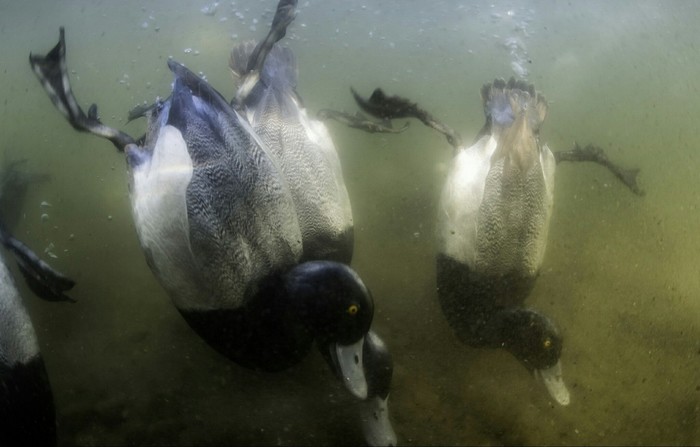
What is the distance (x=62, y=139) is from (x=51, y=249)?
0.58m

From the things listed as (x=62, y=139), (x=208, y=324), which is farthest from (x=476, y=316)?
(x=62, y=139)

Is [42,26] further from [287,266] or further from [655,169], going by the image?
[655,169]

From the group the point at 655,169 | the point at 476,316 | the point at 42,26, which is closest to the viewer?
the point at 476,316

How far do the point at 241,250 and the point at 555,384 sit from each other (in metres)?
0.92

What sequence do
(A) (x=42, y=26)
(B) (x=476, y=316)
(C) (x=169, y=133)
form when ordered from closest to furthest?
(C) (x=169, y=133) → (B) (x=476, y=316) → (A) (x=42, y=26)

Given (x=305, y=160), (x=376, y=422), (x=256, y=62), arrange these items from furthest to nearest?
1. (x=256, y=62)
2. (x=305, y=160)
3. (x=376, y=422)

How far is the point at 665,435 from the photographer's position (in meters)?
1.70

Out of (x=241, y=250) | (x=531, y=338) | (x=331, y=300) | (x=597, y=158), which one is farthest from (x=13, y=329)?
(x=597, y=158)

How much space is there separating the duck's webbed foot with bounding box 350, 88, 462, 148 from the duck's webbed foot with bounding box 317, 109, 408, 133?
0.04 meters

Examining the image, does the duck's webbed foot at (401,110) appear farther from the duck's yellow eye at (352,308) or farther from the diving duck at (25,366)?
the diving duck at (25,366)

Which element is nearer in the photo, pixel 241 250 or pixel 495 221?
pixel 241 250

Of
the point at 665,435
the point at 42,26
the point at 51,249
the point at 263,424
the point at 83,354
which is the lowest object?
the point at 665,435

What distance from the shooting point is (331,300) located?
147cm

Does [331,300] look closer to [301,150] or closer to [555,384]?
[301,150]
